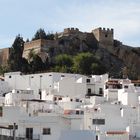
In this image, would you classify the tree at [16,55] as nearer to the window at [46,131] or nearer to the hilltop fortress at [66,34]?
the hilltop fortress at [66,34]

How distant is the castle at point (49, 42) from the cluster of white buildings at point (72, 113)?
21124 millimetres

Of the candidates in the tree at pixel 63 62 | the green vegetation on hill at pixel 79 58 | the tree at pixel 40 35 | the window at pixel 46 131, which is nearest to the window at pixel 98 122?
the window at pixel 46 131

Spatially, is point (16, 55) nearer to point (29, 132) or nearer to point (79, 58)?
point (79, 58)

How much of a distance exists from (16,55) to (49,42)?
26.4 ft

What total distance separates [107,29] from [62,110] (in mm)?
41879

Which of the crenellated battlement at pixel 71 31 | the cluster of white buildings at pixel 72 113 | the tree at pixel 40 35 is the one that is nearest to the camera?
the cluster of white buildings at pixel 72 113

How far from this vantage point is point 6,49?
257ft

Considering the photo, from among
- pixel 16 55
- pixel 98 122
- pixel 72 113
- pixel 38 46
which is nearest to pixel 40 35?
pixel 38 46

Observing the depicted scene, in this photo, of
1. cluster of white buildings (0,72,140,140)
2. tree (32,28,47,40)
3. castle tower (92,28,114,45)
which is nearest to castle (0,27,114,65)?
A: castle tower (92,28,114,45)

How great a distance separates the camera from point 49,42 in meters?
75.7

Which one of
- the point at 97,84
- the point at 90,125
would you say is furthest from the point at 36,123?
the point at 97,84

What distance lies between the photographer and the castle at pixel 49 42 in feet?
244

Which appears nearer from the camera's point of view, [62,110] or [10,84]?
[62,110]

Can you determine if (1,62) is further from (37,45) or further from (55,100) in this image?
(55,100)
